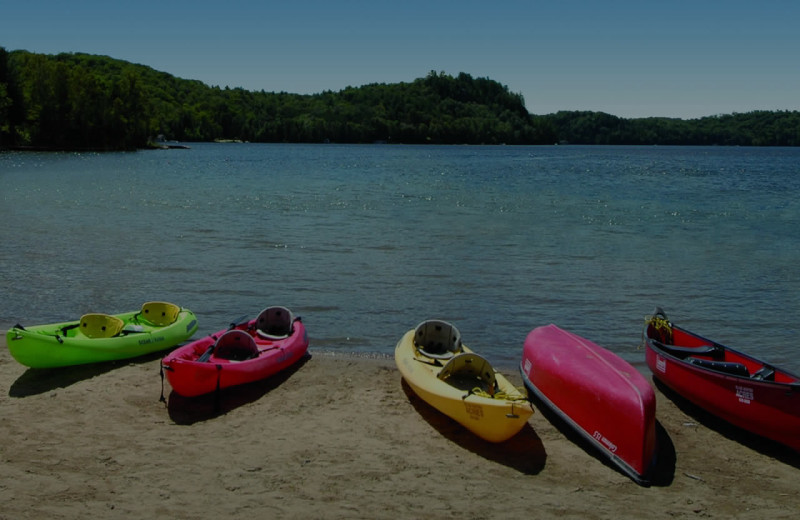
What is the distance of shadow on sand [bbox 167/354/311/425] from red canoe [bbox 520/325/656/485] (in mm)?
3577

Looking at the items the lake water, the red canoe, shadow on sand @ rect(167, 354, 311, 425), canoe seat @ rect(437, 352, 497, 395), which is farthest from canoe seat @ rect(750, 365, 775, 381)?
shadow on sand @ rect(167, 354, 311, 425)

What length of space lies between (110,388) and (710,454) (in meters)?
7.40

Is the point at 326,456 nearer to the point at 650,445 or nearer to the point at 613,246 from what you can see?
the point at 650,445

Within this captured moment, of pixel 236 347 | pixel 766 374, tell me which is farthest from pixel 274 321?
pixel 766 374

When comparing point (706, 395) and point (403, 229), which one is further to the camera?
point (403, 229)

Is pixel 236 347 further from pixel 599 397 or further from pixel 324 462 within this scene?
pixel 599 397

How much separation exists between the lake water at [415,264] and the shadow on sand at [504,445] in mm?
2974

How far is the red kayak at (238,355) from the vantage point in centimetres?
855

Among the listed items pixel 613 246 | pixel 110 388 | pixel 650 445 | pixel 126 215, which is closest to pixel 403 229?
pixel 613 246

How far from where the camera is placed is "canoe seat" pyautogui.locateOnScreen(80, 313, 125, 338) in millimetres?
10345

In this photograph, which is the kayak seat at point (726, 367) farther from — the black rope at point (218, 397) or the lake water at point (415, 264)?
the black rope at point (218, 397)

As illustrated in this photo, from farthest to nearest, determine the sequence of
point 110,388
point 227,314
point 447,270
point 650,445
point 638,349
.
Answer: point 447,270
point 227,314
point 638,349
point 110,388
point 650,445

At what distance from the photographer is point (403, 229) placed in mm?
25281

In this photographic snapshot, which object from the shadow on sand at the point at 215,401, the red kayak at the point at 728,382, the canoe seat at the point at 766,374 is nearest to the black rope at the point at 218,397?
the shadow on sand at the point at 215,401
